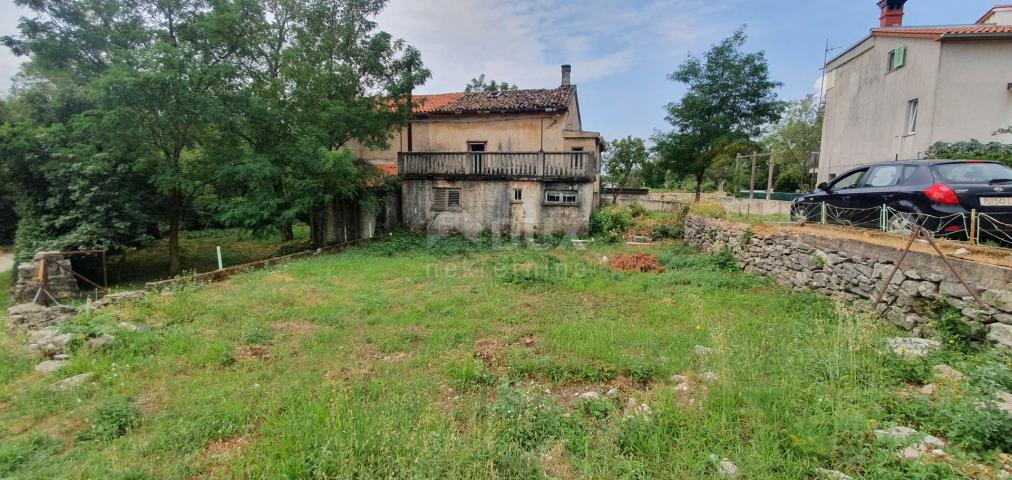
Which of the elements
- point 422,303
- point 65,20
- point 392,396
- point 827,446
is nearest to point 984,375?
point 827,446

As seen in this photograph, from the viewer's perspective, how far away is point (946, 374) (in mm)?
3637

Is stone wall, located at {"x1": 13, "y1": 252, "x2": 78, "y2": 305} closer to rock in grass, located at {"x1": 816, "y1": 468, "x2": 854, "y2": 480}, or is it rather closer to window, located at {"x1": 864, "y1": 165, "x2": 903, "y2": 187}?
rock in grass, located at {"x1": 816, "y1": 468, "x2": 854, "y2": 480}

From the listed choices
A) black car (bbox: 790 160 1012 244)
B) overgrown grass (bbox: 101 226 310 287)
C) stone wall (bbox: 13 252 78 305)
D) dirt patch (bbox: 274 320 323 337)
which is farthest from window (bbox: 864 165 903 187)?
stone wall (bbox: 13 252 78 305)

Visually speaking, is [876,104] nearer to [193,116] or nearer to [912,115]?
[912,115]

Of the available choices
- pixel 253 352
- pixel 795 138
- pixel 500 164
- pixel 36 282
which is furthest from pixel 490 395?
pixel 795 138

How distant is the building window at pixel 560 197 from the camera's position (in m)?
15.6

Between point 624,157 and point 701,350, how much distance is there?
1068 inches

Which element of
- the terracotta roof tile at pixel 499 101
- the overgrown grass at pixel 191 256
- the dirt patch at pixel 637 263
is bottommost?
the overgrown grass at pixel 191 256

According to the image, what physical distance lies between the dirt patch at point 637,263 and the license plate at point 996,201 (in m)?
5.39

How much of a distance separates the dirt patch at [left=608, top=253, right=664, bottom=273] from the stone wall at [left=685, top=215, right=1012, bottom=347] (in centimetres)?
201

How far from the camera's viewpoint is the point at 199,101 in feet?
39.6

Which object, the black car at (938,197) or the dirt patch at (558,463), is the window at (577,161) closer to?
the black car at (938,197)

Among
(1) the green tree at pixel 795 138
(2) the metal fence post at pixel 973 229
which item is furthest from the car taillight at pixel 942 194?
(1) the green tree at pixel 795 138

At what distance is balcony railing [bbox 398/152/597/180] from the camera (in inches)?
607
